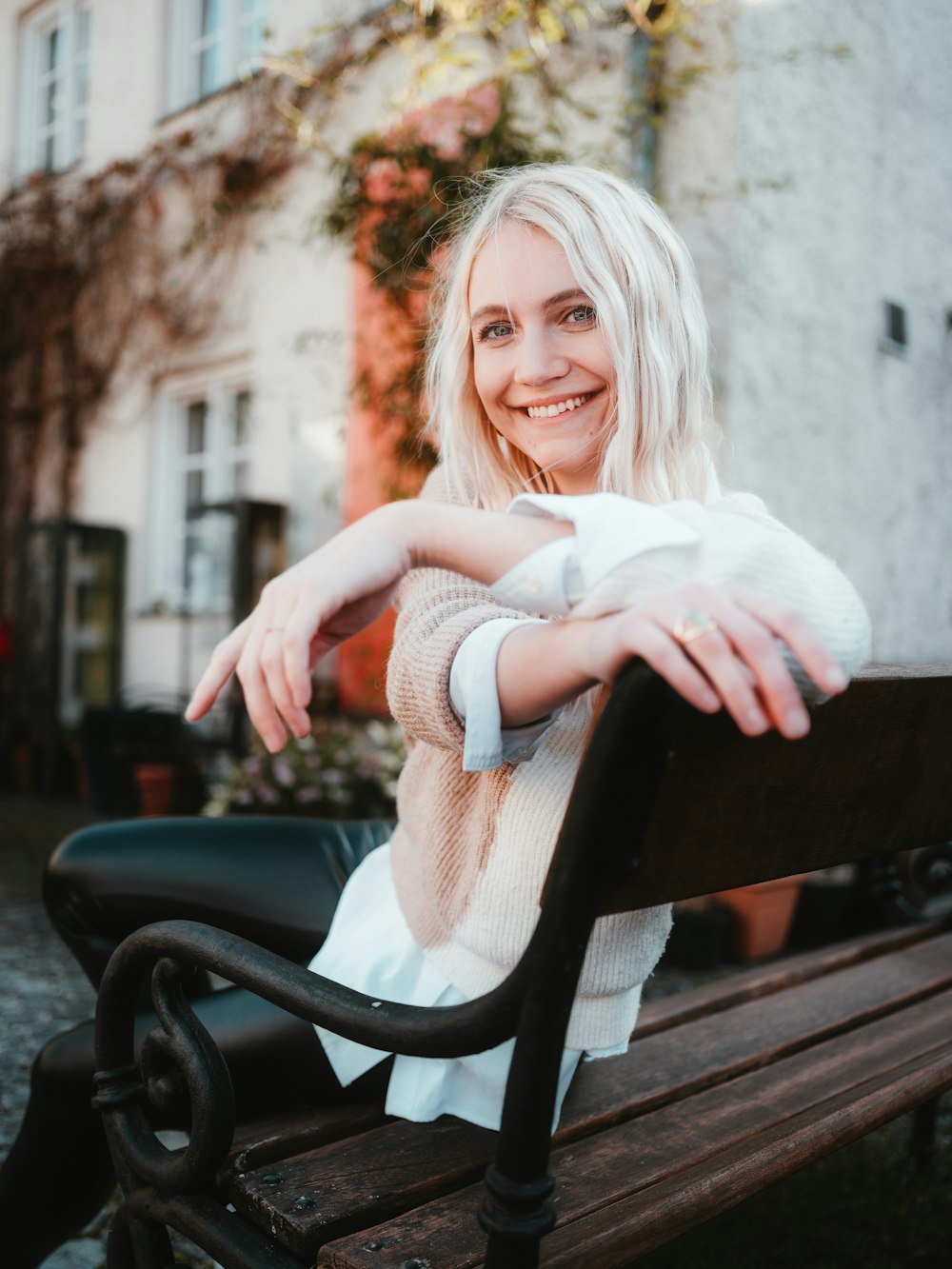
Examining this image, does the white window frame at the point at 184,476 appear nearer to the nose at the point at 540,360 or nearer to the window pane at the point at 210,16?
the window pane at the point at 210,16

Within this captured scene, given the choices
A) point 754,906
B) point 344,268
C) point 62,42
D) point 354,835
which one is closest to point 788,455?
point 754,906

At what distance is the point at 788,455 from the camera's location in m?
5.27

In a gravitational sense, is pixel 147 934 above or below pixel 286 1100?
above

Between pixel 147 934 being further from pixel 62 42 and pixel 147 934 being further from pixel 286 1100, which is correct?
pixel 62 42

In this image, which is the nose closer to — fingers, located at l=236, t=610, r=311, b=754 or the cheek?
the cheek

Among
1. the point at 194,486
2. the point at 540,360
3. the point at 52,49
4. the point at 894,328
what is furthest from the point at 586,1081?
the point at 52,49

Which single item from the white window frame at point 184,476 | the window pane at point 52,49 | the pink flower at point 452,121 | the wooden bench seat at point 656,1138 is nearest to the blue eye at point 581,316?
the wooden bench seat at point 656,1138

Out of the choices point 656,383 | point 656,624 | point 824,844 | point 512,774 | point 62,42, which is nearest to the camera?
point 656,624

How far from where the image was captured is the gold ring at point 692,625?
0.77m

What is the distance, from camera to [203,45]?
8.02 metres

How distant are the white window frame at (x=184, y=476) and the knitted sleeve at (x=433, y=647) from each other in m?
6.41

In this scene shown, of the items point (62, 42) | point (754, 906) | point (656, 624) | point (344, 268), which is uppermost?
point (62, 42)

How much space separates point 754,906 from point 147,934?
321cm

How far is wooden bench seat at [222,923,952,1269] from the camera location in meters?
1.05
